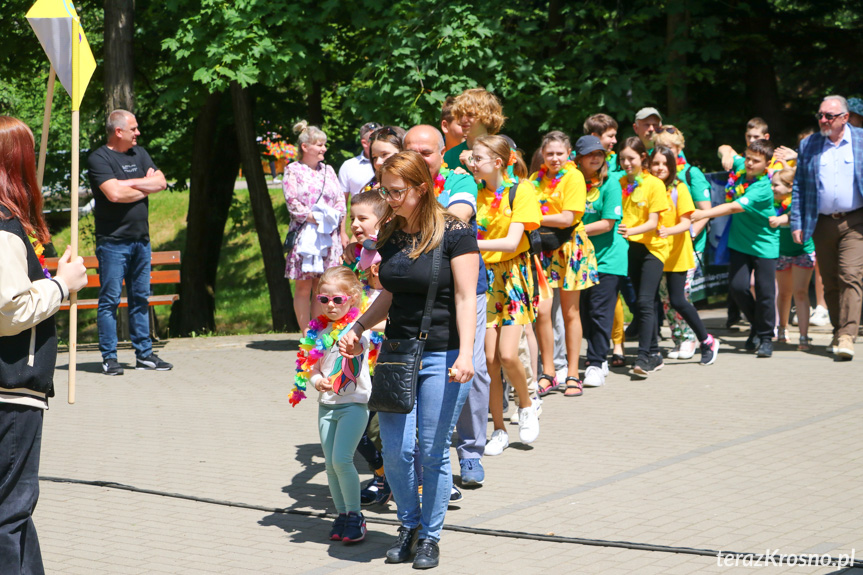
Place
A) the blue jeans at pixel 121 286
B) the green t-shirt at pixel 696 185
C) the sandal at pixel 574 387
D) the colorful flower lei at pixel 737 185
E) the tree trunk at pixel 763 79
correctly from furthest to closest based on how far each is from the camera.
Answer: the tree trunk at pixel 763 79 → the colorful flower lei at pixel 737 185 → the green t-shirt at pixel 696 185 → the blue jeans at pixel 121 286 → the sandal at pixel 574 387

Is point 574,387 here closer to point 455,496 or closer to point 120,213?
point 455,496

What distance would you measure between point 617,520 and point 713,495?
694 mm

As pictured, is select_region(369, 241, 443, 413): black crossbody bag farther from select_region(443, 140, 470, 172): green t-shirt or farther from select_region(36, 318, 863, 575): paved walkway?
select_region(443, 140, 470, 172): green t-shirt

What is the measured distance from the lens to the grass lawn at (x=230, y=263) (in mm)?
22484

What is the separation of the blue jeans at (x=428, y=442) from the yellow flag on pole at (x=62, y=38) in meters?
1.89

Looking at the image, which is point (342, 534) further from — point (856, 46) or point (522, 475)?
point (856, 46)

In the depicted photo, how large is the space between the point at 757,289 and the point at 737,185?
108 centimetres

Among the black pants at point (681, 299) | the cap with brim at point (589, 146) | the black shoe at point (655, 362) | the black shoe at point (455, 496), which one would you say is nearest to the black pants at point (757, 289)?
the black pants at point (681, 299)

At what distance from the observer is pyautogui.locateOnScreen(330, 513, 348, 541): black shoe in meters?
4.98

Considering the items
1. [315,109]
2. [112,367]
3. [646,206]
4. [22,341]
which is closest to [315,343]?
[22,341]

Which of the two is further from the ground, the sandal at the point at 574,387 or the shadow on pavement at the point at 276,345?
the sandal at the point at 574,387

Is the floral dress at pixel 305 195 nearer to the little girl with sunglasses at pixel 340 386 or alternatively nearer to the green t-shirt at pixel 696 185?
the green t-shirt at pixel 696 185

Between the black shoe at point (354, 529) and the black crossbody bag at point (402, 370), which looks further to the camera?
the black shoe at point (354, 529)

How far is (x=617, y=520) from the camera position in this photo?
202 inches
